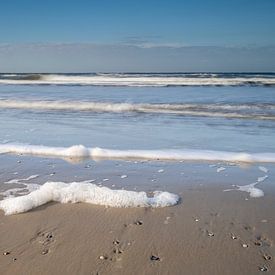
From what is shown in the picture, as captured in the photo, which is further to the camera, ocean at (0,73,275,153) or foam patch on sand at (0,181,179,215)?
ocean at (0,73,275,153)

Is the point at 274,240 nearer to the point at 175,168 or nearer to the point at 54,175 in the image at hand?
the point at 175,168

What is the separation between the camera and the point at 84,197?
404 cm

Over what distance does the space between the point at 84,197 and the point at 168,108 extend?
919cm

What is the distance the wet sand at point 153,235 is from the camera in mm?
2742

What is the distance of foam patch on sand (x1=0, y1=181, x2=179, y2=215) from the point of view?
384cm

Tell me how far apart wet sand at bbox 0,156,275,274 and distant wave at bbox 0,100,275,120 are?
6841 mm

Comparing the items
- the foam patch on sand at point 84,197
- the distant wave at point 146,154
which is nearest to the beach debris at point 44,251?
the foam patch on sand at point 84,197

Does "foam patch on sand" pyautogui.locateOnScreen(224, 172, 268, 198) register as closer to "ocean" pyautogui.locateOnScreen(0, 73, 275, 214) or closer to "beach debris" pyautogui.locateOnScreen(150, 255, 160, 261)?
"ocean" pyautogui.locateOnScreen(0, 73, 275, 214)

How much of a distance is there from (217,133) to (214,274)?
5486 mm

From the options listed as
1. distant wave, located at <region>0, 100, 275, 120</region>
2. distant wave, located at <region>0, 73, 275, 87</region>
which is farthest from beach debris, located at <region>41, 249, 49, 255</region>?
distant wave, located at <region>0, 73, 275, 87</region>

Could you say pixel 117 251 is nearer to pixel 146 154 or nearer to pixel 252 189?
pixel 252 189

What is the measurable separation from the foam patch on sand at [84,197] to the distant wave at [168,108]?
7.14 m

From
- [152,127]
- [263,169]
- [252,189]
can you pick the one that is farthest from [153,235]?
[152,127]

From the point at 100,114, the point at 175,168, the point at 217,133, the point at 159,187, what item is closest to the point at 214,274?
the point at 159,187
